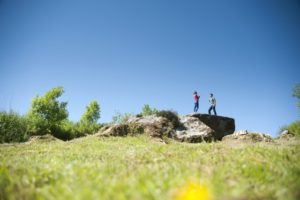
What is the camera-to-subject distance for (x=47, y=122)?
40.0 m

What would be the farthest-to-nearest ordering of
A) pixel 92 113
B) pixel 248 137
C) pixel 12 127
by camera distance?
1. pixel 92 113
2. pixel 12 127
3. pixel 248 137

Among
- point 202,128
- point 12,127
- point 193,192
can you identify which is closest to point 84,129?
point 12,127

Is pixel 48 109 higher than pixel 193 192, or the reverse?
pixel 48 109

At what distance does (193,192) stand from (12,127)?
2844cm

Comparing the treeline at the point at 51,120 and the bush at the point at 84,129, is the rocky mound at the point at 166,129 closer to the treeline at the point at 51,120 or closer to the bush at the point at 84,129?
the treeline at the point at 51,120

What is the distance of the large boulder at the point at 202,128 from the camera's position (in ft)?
70.3

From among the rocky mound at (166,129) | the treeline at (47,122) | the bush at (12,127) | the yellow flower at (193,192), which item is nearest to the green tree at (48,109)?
the treeline at (47,122)

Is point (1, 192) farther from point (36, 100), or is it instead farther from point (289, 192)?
point (36, 100)

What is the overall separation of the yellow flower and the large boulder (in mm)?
15966

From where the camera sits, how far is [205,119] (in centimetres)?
2602

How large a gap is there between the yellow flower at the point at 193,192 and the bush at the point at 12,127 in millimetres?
25658

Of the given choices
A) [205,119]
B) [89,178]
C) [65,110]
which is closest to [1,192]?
[89,178]

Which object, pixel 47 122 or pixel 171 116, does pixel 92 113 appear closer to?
pixel 47 122

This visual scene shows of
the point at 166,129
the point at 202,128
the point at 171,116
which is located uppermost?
the point at 171,116
